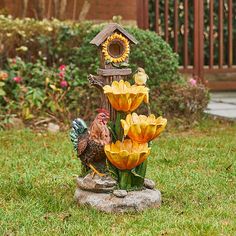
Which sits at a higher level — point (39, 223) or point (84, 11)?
point (84, 11)

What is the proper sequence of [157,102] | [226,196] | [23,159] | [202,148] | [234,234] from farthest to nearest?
[157,102] < [202,148] < [23,159] < [226,196] < [234,234]

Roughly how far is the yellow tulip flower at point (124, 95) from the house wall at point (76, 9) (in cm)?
735

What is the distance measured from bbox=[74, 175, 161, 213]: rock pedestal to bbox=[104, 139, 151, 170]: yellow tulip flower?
0.17 m

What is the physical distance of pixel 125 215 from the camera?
471cm

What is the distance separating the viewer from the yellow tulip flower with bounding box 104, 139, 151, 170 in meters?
4.79

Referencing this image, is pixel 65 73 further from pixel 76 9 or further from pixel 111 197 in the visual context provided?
pixel 111 197

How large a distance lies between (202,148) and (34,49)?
3.27 m

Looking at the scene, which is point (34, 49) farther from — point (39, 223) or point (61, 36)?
point (39, 223)

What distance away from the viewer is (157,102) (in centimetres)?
914

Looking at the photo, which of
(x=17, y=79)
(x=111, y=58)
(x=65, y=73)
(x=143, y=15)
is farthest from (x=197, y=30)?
(x=111, y=58)

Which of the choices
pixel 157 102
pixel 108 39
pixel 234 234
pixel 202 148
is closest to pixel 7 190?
pixel 108 39

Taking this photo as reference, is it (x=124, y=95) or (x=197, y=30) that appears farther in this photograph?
(x=197, y=30)

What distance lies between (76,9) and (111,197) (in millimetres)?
8574

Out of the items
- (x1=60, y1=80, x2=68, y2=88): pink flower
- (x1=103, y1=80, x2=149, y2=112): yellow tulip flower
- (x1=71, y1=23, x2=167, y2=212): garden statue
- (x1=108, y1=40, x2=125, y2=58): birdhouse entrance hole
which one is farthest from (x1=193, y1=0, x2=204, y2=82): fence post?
(x1=103, y1=80, x2=149, y2=112): yellow tulip flower
